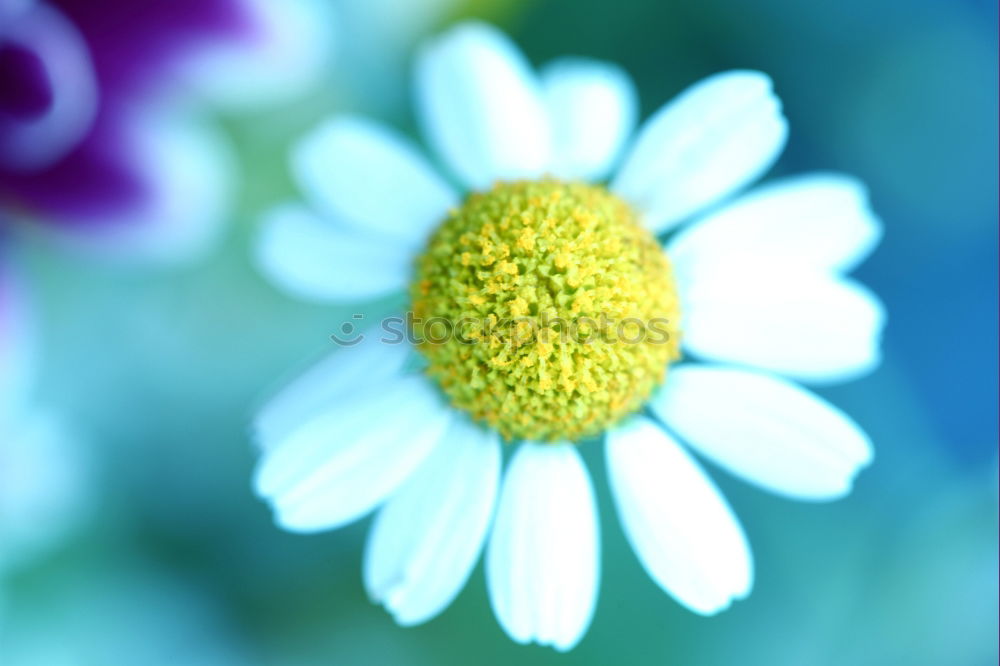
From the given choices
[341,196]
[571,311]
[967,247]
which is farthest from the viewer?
[967,247]

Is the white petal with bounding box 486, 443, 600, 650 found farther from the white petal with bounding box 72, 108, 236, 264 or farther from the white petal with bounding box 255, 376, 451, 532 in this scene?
the white petal with bounding box 72, 108, 236, 264

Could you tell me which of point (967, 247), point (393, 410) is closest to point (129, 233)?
point (393, 410)

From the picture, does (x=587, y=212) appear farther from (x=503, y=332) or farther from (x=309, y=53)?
(x=309, y=53)

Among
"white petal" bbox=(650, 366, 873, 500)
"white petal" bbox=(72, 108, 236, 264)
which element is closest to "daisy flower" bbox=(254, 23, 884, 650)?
"white petal" bbox=(650, 366, 873, 500)

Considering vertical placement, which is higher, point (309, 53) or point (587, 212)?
point (309, 53)

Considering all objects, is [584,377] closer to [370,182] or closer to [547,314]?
[547,314]

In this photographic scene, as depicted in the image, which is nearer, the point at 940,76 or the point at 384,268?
the point at 384,268

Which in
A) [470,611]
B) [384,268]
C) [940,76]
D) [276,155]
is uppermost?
[940,76]
